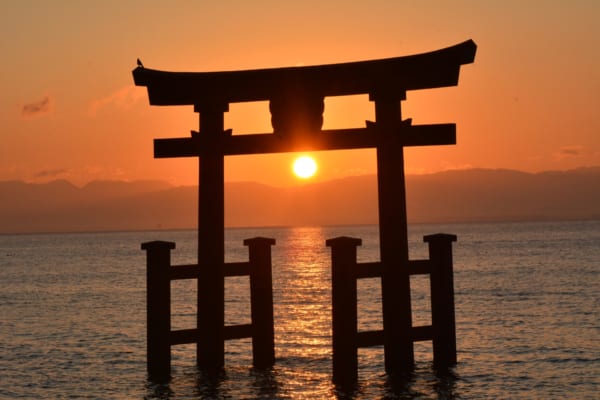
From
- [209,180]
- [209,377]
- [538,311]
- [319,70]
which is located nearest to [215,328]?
[209,377]

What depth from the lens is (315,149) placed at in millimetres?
13945

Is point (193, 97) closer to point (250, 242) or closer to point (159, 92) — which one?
point (159, 92)

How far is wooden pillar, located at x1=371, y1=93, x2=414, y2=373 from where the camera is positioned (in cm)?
1326

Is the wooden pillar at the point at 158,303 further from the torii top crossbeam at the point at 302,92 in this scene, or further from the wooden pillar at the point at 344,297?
the wooden pillar at the point at 344,297

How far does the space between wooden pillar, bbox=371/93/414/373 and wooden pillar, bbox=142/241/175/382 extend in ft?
11.3

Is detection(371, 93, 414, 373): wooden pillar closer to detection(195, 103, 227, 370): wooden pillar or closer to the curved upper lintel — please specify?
the curved upper lintel

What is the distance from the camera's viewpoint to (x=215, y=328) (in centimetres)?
1434

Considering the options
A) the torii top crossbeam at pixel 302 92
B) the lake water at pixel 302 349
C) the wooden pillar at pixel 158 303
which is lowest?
the lake water at pixel 302 349

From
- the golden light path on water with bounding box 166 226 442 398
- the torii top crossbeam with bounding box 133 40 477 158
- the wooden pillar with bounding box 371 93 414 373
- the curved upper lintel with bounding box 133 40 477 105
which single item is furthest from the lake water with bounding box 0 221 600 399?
the curved upper lintel with bounding box 133 40 477 105

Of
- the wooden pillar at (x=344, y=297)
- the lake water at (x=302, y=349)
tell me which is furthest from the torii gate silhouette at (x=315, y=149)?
the lake water at (x=302, y=349)

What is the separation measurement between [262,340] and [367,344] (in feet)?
8.23

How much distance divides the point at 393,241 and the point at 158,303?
3.87 metres

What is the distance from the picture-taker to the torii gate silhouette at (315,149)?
522 inches

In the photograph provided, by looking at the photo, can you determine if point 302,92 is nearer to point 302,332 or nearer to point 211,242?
point 211,242
